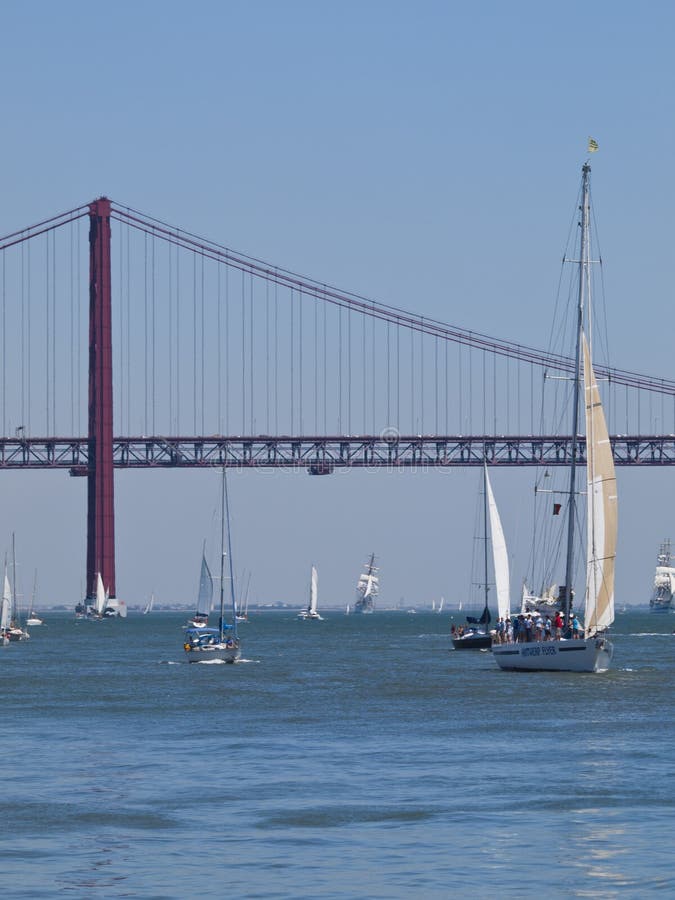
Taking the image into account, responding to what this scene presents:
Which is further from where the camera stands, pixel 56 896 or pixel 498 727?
pixel 498 727

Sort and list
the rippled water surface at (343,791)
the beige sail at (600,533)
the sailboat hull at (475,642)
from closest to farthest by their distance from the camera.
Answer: the rippled water surface at (343,791), the beige sail at (600,533), the sailboat hull at (475,642)

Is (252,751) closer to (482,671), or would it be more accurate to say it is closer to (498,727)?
(498,727)

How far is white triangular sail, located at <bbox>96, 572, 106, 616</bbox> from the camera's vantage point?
12250 cm

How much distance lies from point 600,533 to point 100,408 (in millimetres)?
76317

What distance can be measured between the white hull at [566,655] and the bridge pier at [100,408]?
7159 centimetres

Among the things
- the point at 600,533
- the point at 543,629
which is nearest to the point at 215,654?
the point at 543,629

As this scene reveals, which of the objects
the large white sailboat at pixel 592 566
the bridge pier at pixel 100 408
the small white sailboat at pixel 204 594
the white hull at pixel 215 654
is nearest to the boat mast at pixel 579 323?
the large white sailboat at pixel 592 566

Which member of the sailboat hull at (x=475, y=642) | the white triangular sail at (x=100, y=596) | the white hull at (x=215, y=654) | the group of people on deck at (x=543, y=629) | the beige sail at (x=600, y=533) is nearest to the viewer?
the beige sail at (x=600, y=533)

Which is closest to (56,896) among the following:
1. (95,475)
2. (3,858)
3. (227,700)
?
(3,858)

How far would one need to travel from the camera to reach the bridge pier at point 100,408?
386 feet

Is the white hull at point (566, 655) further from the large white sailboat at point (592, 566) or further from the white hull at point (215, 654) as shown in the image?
the white hull at point (215, 654)

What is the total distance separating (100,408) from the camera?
118375mm

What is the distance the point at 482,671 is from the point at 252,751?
2459cm

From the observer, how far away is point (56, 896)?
58.6 feet
